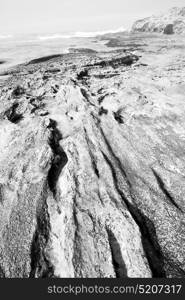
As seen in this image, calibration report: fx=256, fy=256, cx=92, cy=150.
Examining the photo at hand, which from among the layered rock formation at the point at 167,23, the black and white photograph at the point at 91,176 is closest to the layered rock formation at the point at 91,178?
the black and white photograph at the point at 91,176

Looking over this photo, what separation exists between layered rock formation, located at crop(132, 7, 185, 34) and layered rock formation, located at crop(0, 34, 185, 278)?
6272 centimetres

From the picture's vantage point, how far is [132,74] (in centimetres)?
3638

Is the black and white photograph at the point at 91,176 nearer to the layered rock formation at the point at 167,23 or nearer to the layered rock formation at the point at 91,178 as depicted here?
the layered rock formation at the point at 91,178

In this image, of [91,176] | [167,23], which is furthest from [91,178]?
[167,23]

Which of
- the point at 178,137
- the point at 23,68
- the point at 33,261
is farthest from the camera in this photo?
the point at 23,68

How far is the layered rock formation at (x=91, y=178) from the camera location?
612 inches

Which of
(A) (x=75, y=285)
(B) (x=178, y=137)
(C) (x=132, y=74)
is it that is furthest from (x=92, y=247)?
(C) (x=132, y=74)

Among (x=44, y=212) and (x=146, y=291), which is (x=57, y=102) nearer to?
(x=44, y=212)

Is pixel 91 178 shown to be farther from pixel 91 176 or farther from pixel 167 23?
pixel 167 23

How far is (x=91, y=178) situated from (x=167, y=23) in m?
90.0

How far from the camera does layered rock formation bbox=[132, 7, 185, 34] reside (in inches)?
3359

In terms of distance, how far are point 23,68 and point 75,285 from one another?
1274 inches

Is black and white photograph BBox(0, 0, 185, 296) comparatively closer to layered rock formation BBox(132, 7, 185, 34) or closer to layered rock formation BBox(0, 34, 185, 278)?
layered rock formation BBox(0, 34, 185, 278)

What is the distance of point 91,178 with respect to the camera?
65.1ft
